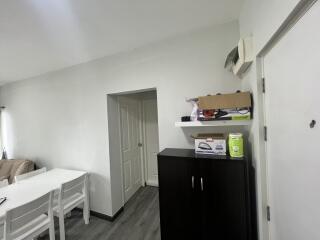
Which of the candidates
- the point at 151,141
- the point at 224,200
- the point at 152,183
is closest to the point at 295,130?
the point at 224,200

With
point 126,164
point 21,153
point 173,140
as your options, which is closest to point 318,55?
point 173,140

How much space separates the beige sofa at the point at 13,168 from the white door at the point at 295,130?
390 cm

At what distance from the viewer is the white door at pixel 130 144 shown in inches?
117

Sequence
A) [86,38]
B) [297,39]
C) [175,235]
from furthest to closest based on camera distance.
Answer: [86,38], [175,235], [297,39]

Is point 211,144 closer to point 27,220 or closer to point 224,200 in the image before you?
point 224,200

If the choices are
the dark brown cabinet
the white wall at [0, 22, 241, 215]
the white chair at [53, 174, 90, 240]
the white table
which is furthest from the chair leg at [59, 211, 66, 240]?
the dark brown cabinet

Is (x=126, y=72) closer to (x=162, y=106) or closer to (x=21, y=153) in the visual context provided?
(x=162, y=106)

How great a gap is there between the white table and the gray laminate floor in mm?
713

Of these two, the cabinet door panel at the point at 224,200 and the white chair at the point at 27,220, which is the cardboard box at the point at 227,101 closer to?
the cabinet door panel at the point at 224,200

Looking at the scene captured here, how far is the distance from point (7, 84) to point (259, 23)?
491 cm

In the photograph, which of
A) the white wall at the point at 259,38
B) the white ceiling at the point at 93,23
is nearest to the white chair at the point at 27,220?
the white ceiling at the point at 93,23

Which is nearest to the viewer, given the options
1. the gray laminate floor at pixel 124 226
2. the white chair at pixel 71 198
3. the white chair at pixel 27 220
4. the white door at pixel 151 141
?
the white chair at pixel 27 220

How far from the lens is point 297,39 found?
74 centimetres

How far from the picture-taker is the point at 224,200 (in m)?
1.41
